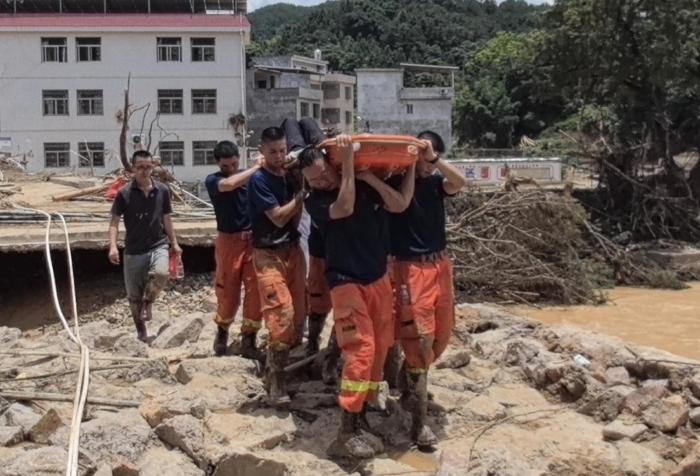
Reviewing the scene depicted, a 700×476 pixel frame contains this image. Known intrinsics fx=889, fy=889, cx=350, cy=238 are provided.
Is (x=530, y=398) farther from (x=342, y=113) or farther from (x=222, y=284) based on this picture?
(x=342, y=113)

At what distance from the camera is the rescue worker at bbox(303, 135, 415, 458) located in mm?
4773

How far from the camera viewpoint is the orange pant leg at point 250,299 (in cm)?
622

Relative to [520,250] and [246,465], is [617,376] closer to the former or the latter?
[246,465]

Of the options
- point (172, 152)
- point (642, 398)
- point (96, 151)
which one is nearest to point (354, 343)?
point (642, 398)

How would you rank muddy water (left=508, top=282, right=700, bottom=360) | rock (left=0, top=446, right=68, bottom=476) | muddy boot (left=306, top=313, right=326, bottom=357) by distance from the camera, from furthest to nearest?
muddy water (left=508, top=282, right=700, bottom=360) → muddy boot (left=306, top=313, right=326, bottom=357) → rock (left=0, top=446, right=68, bottom=476)

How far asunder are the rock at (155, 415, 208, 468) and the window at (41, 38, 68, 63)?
36294 millimetres

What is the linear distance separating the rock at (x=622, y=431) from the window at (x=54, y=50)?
36.7 m

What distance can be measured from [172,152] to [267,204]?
111 feet

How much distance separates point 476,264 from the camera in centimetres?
1266

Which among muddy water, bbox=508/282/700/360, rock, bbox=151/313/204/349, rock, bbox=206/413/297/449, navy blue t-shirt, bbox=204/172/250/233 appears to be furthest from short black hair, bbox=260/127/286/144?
muddy water, bbox=508/282/700/360

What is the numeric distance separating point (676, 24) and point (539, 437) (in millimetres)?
16446

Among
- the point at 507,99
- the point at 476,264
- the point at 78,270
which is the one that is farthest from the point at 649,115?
the point at 507,99

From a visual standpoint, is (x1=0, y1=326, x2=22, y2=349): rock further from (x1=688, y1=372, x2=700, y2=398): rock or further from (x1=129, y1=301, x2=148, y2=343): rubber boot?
(x1=688, y1=372, x2=700, y2=398): rock

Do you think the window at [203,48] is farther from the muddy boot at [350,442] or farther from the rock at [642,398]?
the muddy boot at [350,442]
